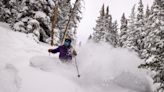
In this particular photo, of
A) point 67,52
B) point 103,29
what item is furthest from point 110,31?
point 67,52

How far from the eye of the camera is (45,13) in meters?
24.0

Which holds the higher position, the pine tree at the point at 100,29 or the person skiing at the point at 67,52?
the person skiing at the point at 67,52

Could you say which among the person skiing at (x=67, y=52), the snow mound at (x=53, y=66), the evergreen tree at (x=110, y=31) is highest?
the person skiing at (x=67, y=52)

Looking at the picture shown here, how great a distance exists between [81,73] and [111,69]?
3.82 ft

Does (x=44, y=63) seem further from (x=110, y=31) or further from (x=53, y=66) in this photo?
(x=110, y=31)

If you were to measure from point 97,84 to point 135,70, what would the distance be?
1.76m

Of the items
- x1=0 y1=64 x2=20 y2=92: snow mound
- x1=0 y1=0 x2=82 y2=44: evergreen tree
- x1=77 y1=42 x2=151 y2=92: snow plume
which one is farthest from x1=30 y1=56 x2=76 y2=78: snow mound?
x1=0 y1=0 x2=82 y2=44: evergreen tree

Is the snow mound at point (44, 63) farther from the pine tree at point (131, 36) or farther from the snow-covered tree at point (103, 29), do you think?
the snow-covered tree at point (103, 29)

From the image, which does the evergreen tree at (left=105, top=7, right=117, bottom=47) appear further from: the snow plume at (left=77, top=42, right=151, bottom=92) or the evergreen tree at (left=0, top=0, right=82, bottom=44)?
the snow plume at (left=77, top=42, right=151, bottom=92)

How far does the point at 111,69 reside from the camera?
9.73 m

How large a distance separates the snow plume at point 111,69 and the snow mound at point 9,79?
89.4 inches

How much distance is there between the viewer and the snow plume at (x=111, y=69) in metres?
8.95

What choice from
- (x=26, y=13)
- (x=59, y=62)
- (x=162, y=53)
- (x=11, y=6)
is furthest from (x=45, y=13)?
(x=162, y=53)

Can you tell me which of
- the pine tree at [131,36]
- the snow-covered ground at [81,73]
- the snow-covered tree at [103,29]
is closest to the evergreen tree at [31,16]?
the snow-covered ground at [81,73]
